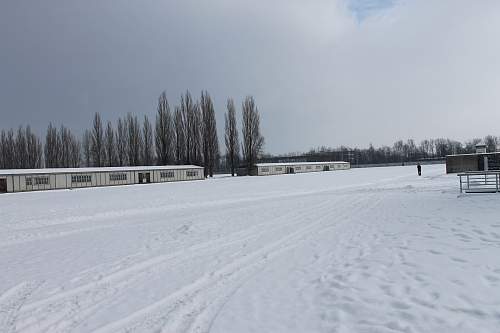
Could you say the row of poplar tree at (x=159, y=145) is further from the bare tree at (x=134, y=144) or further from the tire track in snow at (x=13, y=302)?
the tire track in snow at (x=13, y=302)

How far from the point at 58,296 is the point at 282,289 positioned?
3.27 m

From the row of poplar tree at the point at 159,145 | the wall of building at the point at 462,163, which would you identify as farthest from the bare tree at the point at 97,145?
the wall of building at the point at 462,163

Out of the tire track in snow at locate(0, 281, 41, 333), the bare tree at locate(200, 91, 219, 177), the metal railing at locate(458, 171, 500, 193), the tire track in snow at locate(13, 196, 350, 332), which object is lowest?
the tire track in snow at locate(13, 196, 350, 332)

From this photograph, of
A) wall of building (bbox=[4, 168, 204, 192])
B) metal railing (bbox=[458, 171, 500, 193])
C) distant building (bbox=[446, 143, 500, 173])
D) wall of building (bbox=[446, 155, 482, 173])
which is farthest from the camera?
wall of building (bbox=[4, 168, 204, 192])

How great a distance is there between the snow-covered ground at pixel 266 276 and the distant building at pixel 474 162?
92.3 ft

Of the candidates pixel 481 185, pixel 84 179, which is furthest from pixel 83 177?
pixel 481 185

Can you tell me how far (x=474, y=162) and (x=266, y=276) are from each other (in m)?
37.3

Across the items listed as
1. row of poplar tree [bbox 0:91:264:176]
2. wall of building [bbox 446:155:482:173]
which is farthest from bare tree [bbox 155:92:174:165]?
wall of building [bbox 446:155:482:173]

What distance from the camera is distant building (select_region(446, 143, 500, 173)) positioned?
35.2 meters

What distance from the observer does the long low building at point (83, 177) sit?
38531 millimetres

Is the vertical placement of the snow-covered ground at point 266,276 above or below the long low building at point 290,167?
below

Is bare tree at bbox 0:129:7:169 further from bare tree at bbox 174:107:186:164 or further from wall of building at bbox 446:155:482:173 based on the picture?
wall of building at bbox 446:155:482:173

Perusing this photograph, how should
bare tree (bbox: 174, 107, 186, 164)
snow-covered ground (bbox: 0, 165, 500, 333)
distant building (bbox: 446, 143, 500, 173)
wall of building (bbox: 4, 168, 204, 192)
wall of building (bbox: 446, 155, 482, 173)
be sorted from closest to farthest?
1. snow-covered ground (bbox: 0, 165, 500, 333)
2. distant building (bbox: 446, 143, 500, 173)
3. wall of building (bbox: 446, 155, 482, 173)
4. wall of building (bbox: 4, 168, 204, 192)
5. bare tree (bbox: 174, 107, 186, 164)

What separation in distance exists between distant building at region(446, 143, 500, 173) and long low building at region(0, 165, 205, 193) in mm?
34596
